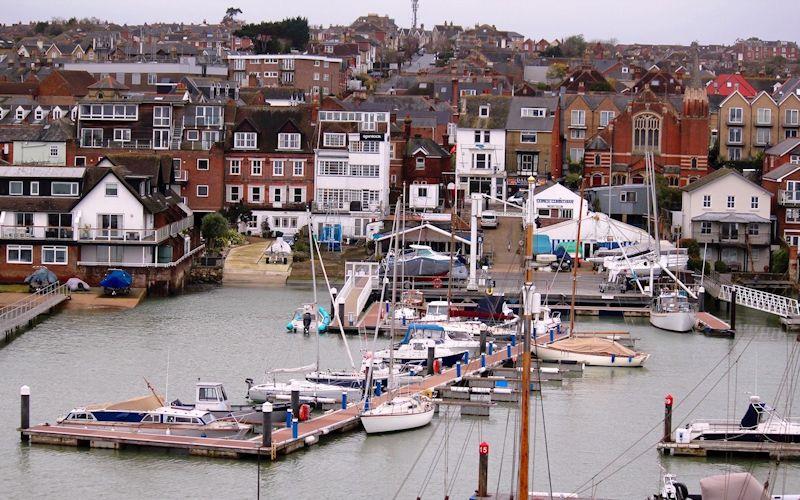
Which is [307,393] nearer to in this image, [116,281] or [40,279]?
[116,281]

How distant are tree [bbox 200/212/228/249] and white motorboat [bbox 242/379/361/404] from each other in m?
33.0

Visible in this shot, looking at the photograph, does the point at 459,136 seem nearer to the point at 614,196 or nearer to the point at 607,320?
the point at 614,196

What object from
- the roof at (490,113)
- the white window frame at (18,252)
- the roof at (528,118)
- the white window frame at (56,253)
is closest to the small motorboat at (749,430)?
the white window frame at (56,253)

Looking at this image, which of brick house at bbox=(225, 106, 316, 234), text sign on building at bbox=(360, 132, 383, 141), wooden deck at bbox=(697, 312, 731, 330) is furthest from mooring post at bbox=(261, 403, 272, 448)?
text sign on building at bbox=(360, 132, 383, 141)

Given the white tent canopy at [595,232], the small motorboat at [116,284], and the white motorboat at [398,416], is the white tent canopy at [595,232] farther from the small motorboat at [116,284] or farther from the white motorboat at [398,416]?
the white motorboat at [398,416]

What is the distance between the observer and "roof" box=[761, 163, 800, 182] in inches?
3369

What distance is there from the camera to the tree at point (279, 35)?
170375 millimetres

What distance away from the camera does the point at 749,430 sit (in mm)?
46344

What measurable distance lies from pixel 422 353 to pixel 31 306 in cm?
1757

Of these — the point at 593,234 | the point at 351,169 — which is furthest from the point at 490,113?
the point at 593,234

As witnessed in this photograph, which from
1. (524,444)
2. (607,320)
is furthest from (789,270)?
(524,444)

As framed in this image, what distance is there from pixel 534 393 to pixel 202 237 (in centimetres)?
3435

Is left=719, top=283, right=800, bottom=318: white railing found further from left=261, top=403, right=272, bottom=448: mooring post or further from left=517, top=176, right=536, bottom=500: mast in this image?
left=517, top=176, right=536, bottom=500: mast

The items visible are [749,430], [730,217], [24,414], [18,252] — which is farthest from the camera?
[730,217]
